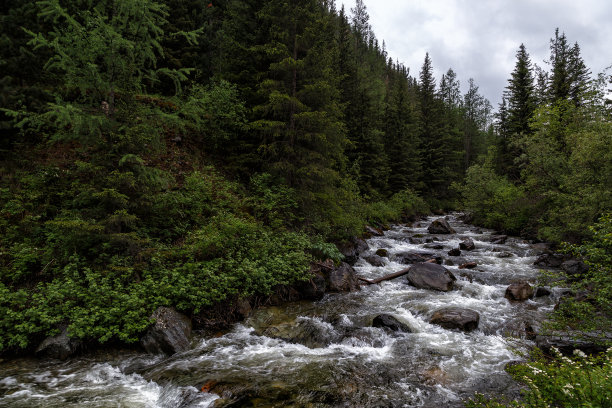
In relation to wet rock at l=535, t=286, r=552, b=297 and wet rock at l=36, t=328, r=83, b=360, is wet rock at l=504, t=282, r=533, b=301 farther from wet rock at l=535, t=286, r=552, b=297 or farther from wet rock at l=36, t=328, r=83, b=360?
wet rock at l=36, t=328, r=83, b=360

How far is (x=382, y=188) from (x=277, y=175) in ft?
72.6

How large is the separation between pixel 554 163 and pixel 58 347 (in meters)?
24.2

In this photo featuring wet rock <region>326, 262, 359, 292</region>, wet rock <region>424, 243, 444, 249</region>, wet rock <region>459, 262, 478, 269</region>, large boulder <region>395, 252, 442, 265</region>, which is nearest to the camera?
wet rock <region>326, 262, 359, 292</region>

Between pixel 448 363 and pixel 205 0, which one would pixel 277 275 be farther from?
pixel 205 0

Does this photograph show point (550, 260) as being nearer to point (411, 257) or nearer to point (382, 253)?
point (411, 257)

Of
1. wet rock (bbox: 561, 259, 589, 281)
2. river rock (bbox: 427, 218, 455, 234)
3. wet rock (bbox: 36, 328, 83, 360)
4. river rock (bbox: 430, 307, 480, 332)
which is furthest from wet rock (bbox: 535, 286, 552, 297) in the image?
wet rock (bbox: 36, 328, 83, 360)

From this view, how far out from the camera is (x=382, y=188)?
113 ft

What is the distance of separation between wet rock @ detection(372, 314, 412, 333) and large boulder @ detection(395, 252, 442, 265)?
7.50m

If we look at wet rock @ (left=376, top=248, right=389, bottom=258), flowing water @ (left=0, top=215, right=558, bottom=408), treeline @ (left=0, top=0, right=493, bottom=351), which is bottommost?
flowing water @ (left=0, top=215, right=558, bottom=408)

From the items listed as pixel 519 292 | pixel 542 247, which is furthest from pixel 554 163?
pixel 519 292

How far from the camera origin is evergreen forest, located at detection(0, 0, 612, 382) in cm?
768

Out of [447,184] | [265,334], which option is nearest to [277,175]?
[265,334]

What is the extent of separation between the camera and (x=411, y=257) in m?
16.4

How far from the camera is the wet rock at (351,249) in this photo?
1564 centimetres
